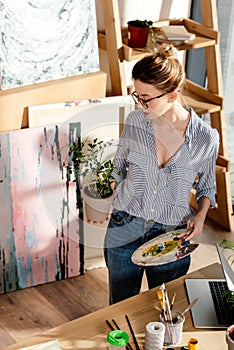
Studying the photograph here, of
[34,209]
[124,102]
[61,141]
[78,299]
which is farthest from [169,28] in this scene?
[78,299]

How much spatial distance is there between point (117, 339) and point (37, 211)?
146 cm

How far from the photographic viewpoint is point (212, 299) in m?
2.58

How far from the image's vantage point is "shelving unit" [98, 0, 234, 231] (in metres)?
3.58

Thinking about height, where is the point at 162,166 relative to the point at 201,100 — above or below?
above

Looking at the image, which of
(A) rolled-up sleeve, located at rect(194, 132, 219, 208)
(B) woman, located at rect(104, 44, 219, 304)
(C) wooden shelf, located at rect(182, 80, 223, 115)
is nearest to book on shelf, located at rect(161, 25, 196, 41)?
(C) wooden shelf, located at rect(182, 80, 223, 115)

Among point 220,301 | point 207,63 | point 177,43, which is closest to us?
point 220,301

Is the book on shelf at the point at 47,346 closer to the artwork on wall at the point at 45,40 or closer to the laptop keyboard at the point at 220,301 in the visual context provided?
the laptop keyboard at the point at 220,301

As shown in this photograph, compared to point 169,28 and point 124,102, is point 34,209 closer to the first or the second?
point 124,102

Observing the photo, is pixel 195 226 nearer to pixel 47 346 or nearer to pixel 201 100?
pixel 47 346

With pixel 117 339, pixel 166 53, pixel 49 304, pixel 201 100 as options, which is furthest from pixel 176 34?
pixel 117 339

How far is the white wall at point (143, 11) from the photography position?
3.82 meters

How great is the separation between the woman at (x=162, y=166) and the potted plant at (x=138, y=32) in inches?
34.2

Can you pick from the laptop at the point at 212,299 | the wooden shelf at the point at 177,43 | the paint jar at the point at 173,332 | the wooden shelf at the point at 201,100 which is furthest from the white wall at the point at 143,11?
the paint jar at the point at 173,332

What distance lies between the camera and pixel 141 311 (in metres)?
2.50
